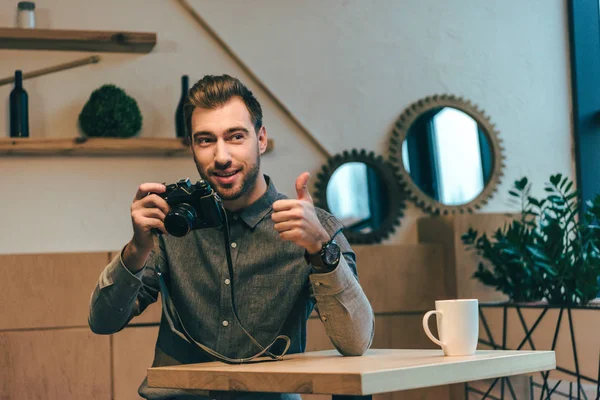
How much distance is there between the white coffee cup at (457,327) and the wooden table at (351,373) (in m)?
0.03

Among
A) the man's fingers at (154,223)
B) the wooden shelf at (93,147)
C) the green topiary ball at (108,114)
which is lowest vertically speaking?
the man's fingers at (154,223)

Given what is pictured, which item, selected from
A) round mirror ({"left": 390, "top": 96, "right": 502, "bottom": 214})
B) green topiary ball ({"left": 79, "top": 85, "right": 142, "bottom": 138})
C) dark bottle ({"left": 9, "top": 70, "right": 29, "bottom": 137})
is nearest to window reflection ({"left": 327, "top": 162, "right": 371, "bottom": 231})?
round mirror ({"left": 390, "top": 96, "right": 502, "bottom": 214})

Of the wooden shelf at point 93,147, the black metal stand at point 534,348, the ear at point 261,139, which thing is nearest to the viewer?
the ear at point 261,139

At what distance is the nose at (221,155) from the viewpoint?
176cm

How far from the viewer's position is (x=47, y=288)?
119 inches

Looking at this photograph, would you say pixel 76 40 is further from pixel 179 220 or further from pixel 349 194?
pixel 179 220

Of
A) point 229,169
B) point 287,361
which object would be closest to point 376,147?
point 229,169

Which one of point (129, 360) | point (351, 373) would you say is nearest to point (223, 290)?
point (351, 373)

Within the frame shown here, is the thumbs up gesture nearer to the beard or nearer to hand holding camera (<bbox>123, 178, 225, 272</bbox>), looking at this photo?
hand holding camera (<bbox>123, 178, 225, 272</bbox>)

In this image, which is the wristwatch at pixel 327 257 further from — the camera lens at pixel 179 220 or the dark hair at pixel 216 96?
the dark hair at pixel 216 96

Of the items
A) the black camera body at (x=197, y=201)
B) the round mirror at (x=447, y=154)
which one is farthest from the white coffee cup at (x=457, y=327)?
the round mirror at (x=447, y=154)

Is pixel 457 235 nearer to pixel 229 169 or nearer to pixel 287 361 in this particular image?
pixel 229 169

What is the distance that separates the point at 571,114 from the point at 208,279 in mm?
2534

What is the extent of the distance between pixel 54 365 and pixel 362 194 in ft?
4.69
